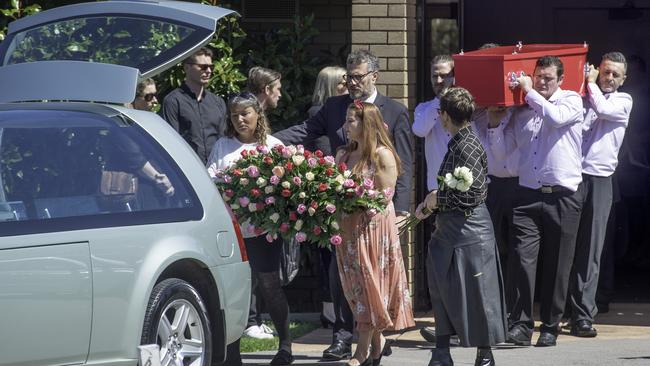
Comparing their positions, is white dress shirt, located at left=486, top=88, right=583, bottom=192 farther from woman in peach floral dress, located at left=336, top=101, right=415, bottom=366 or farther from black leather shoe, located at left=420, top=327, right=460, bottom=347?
woman in peach floral dress, located at left=336, top=101, right=415, bottom=366

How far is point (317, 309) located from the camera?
11703 millimetres

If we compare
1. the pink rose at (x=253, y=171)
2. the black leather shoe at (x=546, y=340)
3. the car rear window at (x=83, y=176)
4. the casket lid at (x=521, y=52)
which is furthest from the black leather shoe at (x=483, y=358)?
the car rear window at (x=83, y=176)

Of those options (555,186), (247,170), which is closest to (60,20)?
(247,170)

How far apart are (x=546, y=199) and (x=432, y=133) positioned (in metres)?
0.91

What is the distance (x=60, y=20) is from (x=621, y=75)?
4244 mm

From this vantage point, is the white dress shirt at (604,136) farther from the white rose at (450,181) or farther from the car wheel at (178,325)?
the car wheel at (178,325)

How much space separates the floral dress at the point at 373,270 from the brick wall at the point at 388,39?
2.10m

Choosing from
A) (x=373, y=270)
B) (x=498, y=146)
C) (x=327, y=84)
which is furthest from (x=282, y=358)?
(x=498, y=146)

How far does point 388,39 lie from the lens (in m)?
10.7

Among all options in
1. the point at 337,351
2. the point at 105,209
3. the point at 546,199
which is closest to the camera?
the point at 105,209

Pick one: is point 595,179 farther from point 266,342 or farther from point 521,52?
point 266,342

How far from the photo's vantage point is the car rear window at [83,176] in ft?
21.6

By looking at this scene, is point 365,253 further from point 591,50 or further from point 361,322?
point 591,50

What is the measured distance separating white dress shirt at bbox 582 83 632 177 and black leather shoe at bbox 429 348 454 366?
2.32 meters
